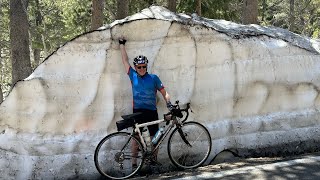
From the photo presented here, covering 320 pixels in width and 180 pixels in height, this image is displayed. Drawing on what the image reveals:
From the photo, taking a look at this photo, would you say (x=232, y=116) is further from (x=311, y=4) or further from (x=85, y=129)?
(x=311, y=4)

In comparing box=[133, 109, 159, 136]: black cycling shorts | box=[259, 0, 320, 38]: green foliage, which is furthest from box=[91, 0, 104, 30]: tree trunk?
box=[259, 0, 320, 38]: green foliage

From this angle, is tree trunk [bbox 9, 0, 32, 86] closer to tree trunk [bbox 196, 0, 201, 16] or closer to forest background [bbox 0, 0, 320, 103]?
forest background [bbox 0, 0, 320, 103]

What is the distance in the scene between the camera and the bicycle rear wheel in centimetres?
572

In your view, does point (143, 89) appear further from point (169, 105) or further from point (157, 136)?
point (157, 136)

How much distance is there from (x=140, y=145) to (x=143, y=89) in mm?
815

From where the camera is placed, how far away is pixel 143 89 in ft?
18.8

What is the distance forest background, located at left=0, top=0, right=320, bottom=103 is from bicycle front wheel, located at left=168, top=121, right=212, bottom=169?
13.7ft

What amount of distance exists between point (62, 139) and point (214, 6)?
12.5 meters

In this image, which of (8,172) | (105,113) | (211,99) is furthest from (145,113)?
(8,172)

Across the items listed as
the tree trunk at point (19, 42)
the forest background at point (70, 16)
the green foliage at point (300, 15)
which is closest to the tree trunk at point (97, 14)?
the forest background at point (70, 16)

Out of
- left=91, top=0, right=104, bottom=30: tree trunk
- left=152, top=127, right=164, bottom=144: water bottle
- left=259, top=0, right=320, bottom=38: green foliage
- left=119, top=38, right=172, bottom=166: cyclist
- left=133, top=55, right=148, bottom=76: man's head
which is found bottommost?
left=152, top=127, right=164, bottom=144: water bottle

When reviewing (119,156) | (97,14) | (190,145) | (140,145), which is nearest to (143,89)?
(140,145)

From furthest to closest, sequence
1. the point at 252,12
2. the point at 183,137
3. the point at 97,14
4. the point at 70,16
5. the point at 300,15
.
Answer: the point at 300,15, the point at 70,16, the point at 97,14, the point at 252,12, the point at 183,137

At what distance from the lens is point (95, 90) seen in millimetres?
5832
